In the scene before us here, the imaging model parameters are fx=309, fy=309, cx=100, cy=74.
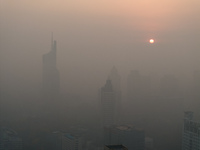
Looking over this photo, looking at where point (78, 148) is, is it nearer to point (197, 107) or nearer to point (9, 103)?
point (9, 103)

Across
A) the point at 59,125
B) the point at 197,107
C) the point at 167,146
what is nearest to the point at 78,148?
the point at 59,125

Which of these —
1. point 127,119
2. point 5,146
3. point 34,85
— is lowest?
point 5,146

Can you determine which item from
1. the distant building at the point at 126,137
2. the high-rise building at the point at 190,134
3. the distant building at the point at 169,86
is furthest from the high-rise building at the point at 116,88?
the high-rise building at the point at 190,134

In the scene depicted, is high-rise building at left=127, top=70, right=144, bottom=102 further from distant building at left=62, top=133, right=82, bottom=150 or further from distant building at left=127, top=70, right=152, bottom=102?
distant building at left=62, top=133, right=82, bottom=150

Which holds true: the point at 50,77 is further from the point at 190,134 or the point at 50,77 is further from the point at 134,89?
the point at 190,134

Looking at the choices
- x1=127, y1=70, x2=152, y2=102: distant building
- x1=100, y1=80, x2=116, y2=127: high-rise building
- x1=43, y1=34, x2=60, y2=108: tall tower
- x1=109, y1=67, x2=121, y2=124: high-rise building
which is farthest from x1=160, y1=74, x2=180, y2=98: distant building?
x1=43, y1=34, x2=60, y2=108: tall tower
